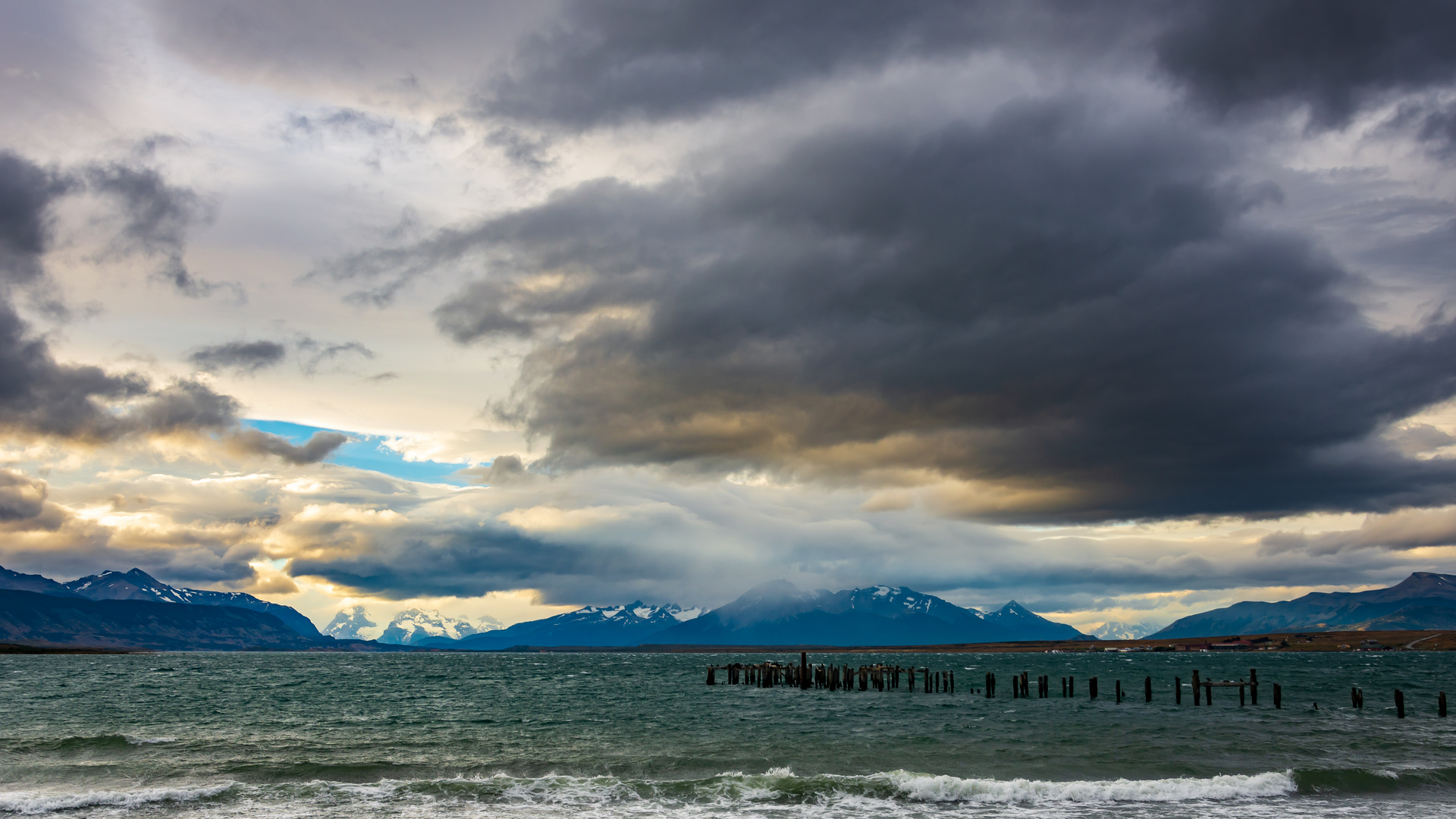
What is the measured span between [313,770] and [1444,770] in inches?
Result: 1833

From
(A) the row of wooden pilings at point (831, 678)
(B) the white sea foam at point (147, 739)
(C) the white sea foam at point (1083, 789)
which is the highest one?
A: (C) the white sea foam at point (1083, 789)

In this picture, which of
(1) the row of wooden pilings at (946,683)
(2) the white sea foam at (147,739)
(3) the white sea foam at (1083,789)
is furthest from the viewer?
(1) the row of wooden pilings at (946,683)

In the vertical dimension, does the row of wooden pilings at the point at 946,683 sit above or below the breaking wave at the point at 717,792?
below

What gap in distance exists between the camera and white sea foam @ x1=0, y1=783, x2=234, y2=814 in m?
28.9

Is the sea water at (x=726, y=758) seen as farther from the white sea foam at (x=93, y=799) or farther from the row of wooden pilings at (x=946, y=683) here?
the row of wooden pilings at (x=946, y=683)

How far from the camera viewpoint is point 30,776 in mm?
34719

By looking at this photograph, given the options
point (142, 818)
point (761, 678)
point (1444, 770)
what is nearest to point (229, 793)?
point (142, 818)

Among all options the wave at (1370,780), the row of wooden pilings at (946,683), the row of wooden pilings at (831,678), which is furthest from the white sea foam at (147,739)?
the row of wooden pilings at (831,678)

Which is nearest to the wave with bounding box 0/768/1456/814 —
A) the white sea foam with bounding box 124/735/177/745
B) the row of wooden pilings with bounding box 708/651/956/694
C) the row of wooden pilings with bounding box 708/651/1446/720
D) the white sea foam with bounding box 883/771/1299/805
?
the white sea foam with bounding box 883/771/1299/805

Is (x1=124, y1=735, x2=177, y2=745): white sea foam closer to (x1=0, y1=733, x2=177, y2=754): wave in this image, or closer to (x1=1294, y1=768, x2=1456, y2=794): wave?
(x1=0, y1=733, x2=177, y2=754): wave

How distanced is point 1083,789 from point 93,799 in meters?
35.5

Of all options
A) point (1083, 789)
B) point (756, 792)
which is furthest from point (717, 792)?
point (1083, 789)

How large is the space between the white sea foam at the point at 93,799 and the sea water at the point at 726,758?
9cm

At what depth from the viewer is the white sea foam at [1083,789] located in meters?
30.5
